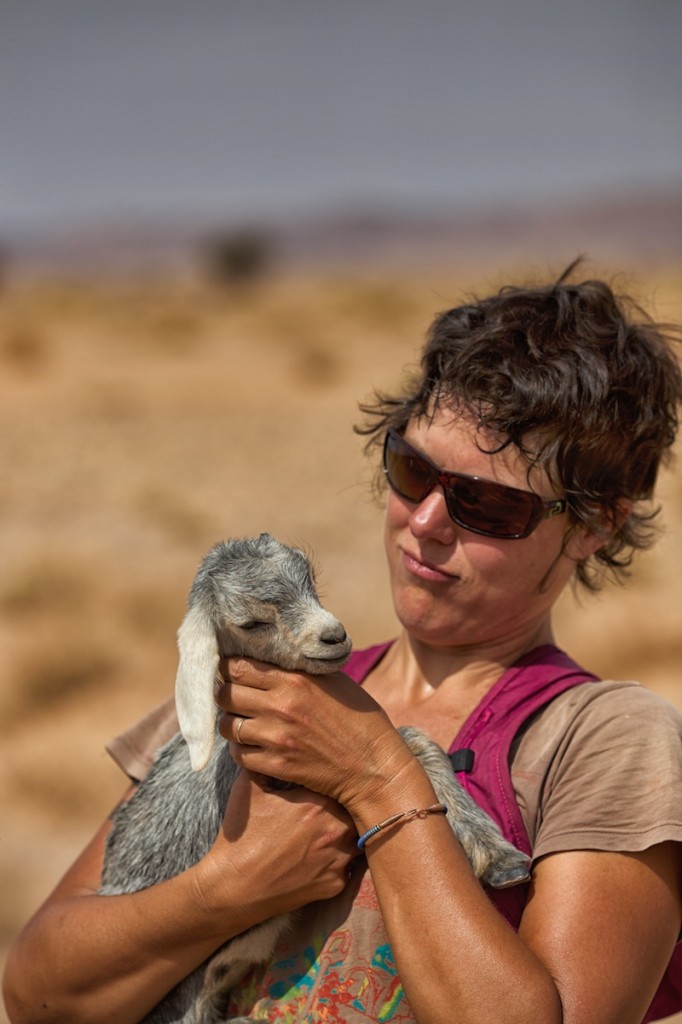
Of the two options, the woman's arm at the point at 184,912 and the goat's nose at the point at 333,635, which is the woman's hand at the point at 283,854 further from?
the goat's nose at the point at 333,635

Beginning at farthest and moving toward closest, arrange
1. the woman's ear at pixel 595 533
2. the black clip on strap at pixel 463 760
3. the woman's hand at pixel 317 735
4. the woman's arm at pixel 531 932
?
the woman's ear at pixel 595 533 < the black clip on strap at pixel 463 760 < the woman's hand at pixel 317 735 < the woman's arm at pixel 531 932

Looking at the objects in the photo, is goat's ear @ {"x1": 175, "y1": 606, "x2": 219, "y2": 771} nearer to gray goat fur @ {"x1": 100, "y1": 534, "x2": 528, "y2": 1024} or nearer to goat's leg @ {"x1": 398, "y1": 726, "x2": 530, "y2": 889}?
gray goat fur @ {"x1": 100, "y1": 534, "x2": 528, "y2": 1024}

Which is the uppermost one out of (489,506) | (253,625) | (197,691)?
(489,506)

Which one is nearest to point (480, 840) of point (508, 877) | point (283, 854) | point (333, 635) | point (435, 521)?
point (508, 877)

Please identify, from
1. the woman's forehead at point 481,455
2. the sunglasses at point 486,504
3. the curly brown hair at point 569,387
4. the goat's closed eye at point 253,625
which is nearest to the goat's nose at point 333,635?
the goat's closed eye at point 253,625

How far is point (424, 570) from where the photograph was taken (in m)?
3.16

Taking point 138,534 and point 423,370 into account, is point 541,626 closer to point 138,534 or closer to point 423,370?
point 423,370

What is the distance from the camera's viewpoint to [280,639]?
112 inches

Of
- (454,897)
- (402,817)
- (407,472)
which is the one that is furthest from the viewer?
(407,472)

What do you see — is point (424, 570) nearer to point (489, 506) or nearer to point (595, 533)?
point (489, 506)

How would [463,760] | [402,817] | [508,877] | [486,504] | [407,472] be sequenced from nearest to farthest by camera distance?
[402,817], [508,877], [463,760], [486,504], [407,472]

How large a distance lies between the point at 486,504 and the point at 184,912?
1.27 m

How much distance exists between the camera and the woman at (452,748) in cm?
255

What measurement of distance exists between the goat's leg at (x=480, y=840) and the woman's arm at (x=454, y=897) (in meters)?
0.08
